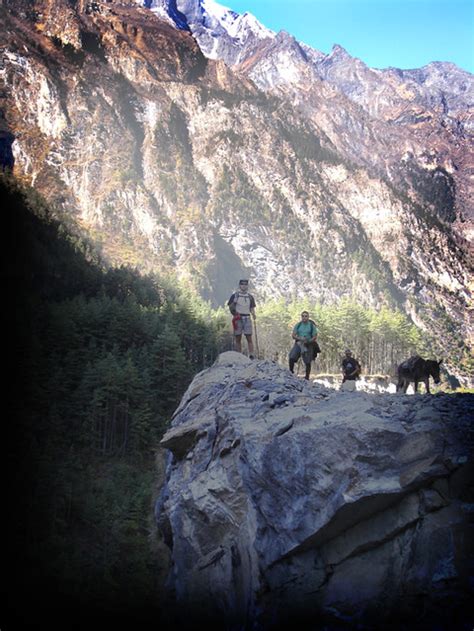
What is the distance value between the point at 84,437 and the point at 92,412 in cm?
197

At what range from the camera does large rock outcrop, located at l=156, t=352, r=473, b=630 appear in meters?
7.72

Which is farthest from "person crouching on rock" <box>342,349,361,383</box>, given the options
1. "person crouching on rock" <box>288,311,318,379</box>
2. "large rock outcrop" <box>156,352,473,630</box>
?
"large rock outcrop" <box>156,352,473,630</box>

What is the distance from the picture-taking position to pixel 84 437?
4025cm

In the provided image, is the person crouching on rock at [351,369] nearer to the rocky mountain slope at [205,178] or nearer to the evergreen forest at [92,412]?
the evergreen forest at [92,412]

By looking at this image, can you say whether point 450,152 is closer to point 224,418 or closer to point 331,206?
point 331,206

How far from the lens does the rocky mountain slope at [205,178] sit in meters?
123

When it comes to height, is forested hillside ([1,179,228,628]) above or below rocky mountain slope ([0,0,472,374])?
below

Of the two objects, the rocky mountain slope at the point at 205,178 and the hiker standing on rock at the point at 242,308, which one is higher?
the rocky mountain slope at the point at 205,178

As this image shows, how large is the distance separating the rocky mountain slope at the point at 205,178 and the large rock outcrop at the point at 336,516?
9999cm

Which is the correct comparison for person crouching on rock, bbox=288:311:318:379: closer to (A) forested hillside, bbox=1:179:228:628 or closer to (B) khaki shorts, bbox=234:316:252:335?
(B) khaki shorts, bbox=234:316:252:335

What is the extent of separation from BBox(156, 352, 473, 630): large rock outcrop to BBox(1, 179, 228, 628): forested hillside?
15553 mm

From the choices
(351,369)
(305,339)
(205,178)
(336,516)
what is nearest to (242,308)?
(305,339)

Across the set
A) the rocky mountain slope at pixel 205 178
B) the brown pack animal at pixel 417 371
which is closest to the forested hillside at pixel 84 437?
the brown pack animal at pixel 417 371

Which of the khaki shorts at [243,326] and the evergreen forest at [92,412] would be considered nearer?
the khaki shorts at [243,326]
